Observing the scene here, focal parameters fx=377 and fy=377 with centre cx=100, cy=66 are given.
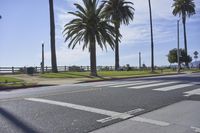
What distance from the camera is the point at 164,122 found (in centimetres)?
954

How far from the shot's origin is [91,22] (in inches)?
1678

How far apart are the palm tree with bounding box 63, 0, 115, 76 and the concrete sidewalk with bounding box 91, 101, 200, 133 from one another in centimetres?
3074

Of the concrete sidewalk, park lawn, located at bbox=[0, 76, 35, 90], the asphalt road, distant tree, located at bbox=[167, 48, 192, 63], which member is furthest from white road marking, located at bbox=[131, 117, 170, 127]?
distant tree, located at bbox=[167, 48, 192, 63]

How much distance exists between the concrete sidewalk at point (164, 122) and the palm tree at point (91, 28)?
101 feet

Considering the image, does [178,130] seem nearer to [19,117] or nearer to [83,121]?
[83,121]

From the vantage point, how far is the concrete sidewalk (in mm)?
Answer: 8523

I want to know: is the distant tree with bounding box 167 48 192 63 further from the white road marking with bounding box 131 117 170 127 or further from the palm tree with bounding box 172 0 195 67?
the white road marking with bounding box 131 117 170 127

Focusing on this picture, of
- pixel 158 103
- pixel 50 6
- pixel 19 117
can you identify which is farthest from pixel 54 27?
pixel 19 117

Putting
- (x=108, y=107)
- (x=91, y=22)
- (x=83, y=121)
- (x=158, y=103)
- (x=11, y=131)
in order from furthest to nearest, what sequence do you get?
(x=91, y=22) → (x=158, y=103) → (x=108, y=107) → (x=83, y=121) → (x=11, y=131)

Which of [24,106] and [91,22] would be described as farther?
[91,22]

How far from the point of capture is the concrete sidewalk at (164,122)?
8523 mm

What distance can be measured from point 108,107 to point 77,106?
0.97m

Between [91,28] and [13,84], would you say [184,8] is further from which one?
[13,84]

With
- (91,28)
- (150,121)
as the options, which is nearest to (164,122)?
(150,121)
